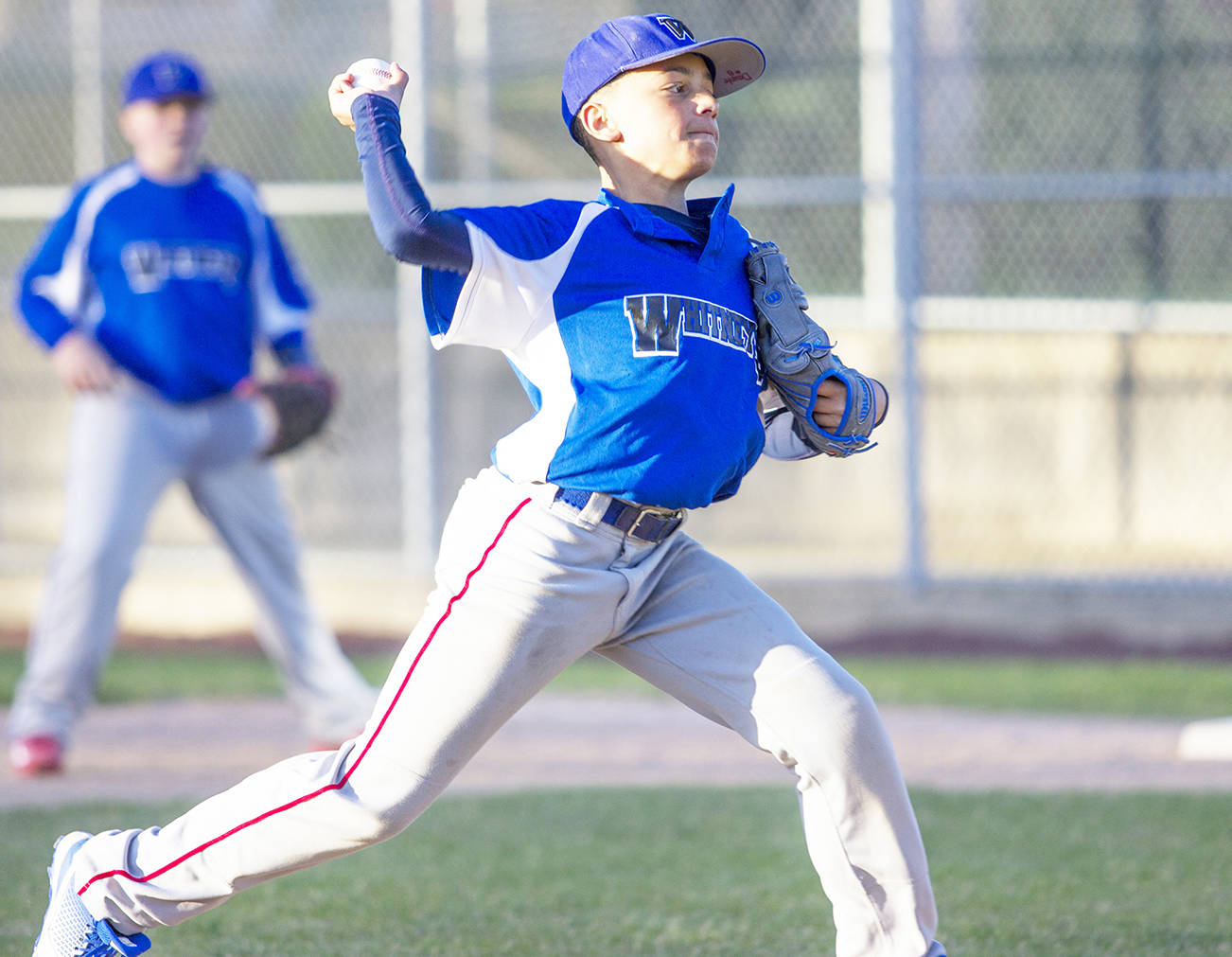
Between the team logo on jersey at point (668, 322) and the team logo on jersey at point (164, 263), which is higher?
the team logo on jersey at point (164, 263)

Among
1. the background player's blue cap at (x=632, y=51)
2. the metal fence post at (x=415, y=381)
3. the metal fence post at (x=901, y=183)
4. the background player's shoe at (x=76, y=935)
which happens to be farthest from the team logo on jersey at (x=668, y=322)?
the metal fence post at (x=415, y=381)

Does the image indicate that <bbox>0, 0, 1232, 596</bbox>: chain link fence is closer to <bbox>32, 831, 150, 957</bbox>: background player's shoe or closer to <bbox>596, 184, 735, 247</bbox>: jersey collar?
<bbox>596, 184, 735, 247</bbox>: jersey collar

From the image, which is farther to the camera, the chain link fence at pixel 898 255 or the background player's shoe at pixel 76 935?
the chain link fence at pixel 898 255

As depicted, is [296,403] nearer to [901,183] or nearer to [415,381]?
[415,381]

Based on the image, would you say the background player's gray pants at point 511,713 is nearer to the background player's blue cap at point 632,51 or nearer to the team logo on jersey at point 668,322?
the team logo on jersey at point 668,322

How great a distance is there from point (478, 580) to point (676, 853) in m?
1.80

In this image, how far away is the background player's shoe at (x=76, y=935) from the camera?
2.84 m

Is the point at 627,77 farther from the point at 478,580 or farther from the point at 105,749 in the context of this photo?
the point at 105,749

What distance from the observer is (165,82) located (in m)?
5.36

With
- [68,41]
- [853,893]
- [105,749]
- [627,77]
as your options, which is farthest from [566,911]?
[68,41]

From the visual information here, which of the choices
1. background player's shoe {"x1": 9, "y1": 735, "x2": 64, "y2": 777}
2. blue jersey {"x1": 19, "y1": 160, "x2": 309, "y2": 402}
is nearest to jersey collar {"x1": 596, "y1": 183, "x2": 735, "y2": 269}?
blue jersey {"x1": 19, "y1": 160, "x2": 309, "y2": 402}

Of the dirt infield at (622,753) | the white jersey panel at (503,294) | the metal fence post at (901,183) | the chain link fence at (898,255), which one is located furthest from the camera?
the chain link fence at (898,255)

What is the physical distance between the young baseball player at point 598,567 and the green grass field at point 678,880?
28.4 inches

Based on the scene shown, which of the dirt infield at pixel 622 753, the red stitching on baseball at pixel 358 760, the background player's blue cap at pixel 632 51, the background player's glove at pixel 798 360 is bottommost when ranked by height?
the dirt infield at pixel 622 753
